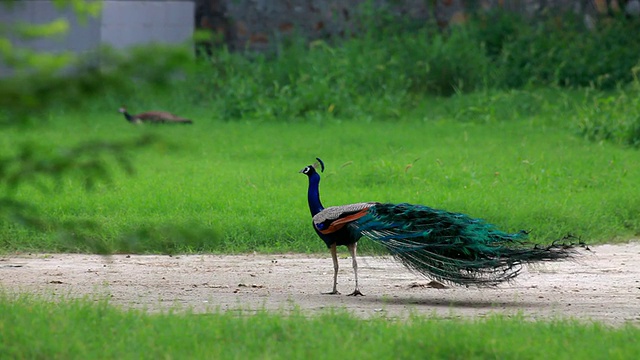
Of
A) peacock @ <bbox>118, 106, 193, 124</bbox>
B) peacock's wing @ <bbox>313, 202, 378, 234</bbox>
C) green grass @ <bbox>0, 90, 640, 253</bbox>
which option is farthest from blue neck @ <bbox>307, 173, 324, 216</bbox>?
peacock @ <bbox>118, 106, 193, 124</bbox>

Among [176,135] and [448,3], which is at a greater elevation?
[448,3]

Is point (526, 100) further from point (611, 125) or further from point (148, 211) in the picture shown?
point (148, 211)

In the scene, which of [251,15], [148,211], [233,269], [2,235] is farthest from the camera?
[251,15]

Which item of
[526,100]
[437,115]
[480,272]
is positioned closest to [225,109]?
[437,115]

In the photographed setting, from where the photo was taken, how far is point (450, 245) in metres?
7.42

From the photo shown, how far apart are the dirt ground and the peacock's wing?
20.2 inches

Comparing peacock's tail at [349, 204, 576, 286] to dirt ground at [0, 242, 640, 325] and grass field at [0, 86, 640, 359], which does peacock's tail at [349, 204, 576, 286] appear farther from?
grass field at [0, 86, 640, 359]

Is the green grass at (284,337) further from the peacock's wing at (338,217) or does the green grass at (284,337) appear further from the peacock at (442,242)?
the peacock's wing at (338,217)

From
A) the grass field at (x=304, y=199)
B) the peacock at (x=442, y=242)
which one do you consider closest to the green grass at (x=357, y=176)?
the grass field at (x=304, y=199)

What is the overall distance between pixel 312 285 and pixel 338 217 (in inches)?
32.3

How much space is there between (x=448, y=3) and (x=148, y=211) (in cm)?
1063

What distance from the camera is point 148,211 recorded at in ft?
34.8

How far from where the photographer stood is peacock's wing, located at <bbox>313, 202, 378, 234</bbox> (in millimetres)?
7844

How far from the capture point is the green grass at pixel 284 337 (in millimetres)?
5602
